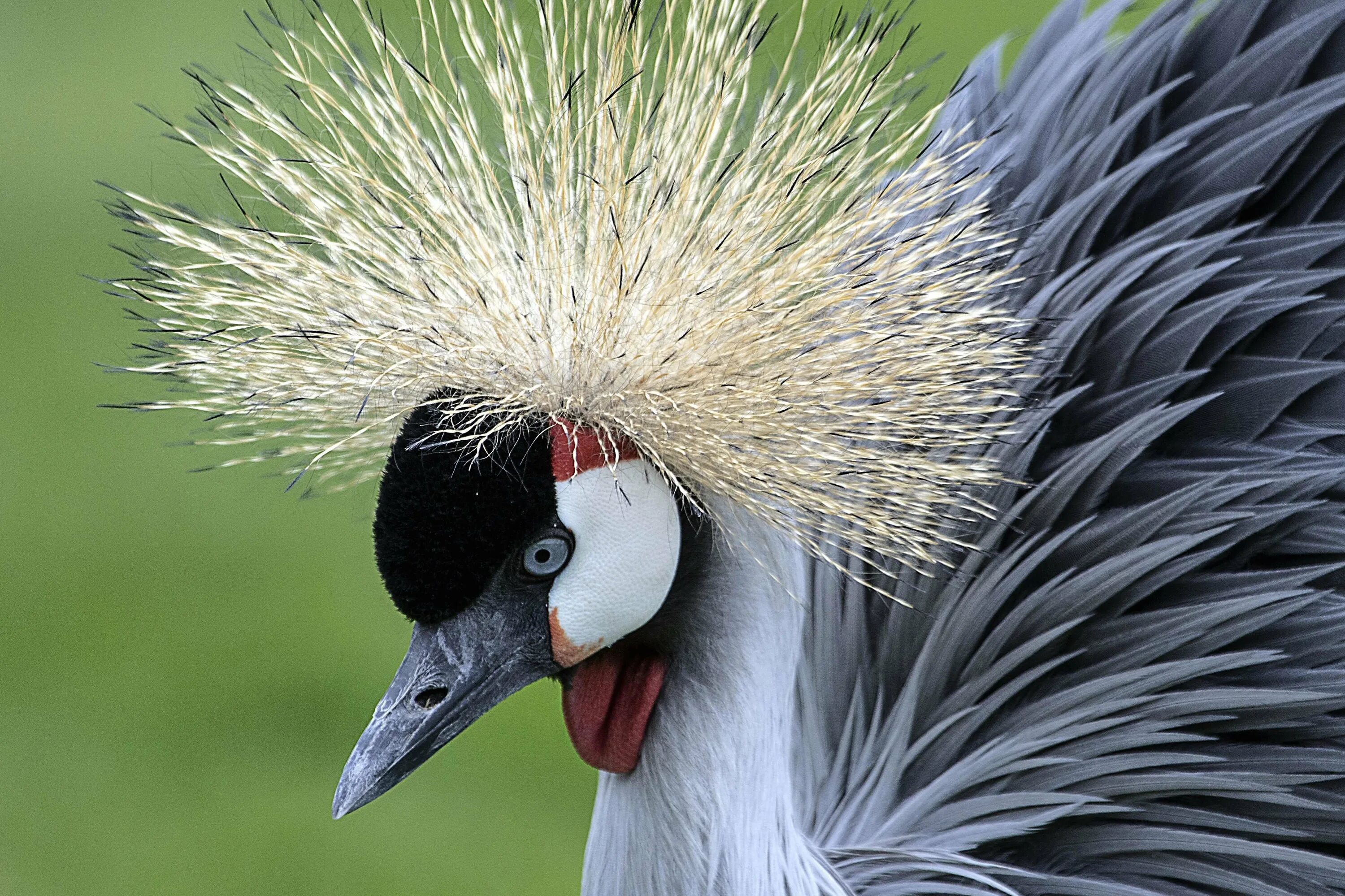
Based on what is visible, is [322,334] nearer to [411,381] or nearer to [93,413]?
[411,381]

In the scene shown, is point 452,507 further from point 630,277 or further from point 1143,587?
point 1143,587

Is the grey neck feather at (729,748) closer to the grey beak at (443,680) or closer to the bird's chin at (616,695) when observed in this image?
the bird's chin at (616,695)

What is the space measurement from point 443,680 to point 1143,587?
59 cm

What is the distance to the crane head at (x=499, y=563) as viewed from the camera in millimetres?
888

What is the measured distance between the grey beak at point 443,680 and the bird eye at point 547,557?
0.03m

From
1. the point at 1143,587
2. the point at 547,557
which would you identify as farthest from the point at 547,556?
the point at 1143,587

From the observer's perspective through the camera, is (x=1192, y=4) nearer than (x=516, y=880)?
Yes

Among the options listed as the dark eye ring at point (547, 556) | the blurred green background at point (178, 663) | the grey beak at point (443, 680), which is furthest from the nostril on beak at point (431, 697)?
the blurred green background at point (178, 663)

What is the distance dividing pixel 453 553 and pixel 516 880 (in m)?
1.26

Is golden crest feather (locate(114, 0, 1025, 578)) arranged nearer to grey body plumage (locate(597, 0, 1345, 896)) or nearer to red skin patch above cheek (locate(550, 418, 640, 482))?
red skin patch above cheek (locate(550, 418, 640, 482))

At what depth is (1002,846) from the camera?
44.9 inches

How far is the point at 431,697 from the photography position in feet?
3.08

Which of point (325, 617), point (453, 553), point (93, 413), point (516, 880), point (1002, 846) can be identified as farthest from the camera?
point (93, 413)

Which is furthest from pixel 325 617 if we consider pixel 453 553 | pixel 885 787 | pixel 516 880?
pixel 453 553
